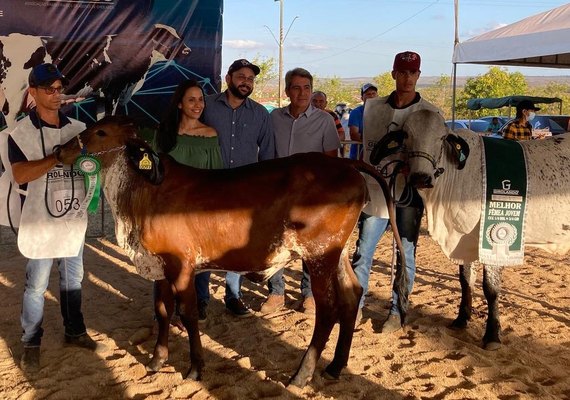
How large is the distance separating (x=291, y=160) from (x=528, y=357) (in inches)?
96.8

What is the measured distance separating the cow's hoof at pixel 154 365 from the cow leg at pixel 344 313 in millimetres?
1223

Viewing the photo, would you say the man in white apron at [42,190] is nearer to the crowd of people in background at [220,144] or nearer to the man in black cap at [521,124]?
the crowd of people in background at [220,144]

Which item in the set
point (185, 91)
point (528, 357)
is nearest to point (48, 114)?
point (185, 91)

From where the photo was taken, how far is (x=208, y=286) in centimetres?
525

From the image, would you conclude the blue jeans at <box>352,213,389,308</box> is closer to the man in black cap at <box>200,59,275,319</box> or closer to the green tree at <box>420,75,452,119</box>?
the man in black cap at <box>200,59,275,319</box>

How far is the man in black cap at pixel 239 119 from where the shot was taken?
4730 mm

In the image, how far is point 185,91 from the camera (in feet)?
14.6

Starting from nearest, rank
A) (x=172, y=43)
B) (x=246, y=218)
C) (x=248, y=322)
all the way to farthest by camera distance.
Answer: (x=246, y=218), (x=248, y=322), (x=172, y=43)

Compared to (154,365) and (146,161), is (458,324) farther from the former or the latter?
(146,161)

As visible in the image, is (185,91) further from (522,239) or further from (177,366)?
(522,239)

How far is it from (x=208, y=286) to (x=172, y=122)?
1612 millimetres

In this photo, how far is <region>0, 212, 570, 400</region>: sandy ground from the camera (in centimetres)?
384

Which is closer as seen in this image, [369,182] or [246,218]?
[246,218]

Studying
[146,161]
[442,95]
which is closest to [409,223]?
[146,161]
